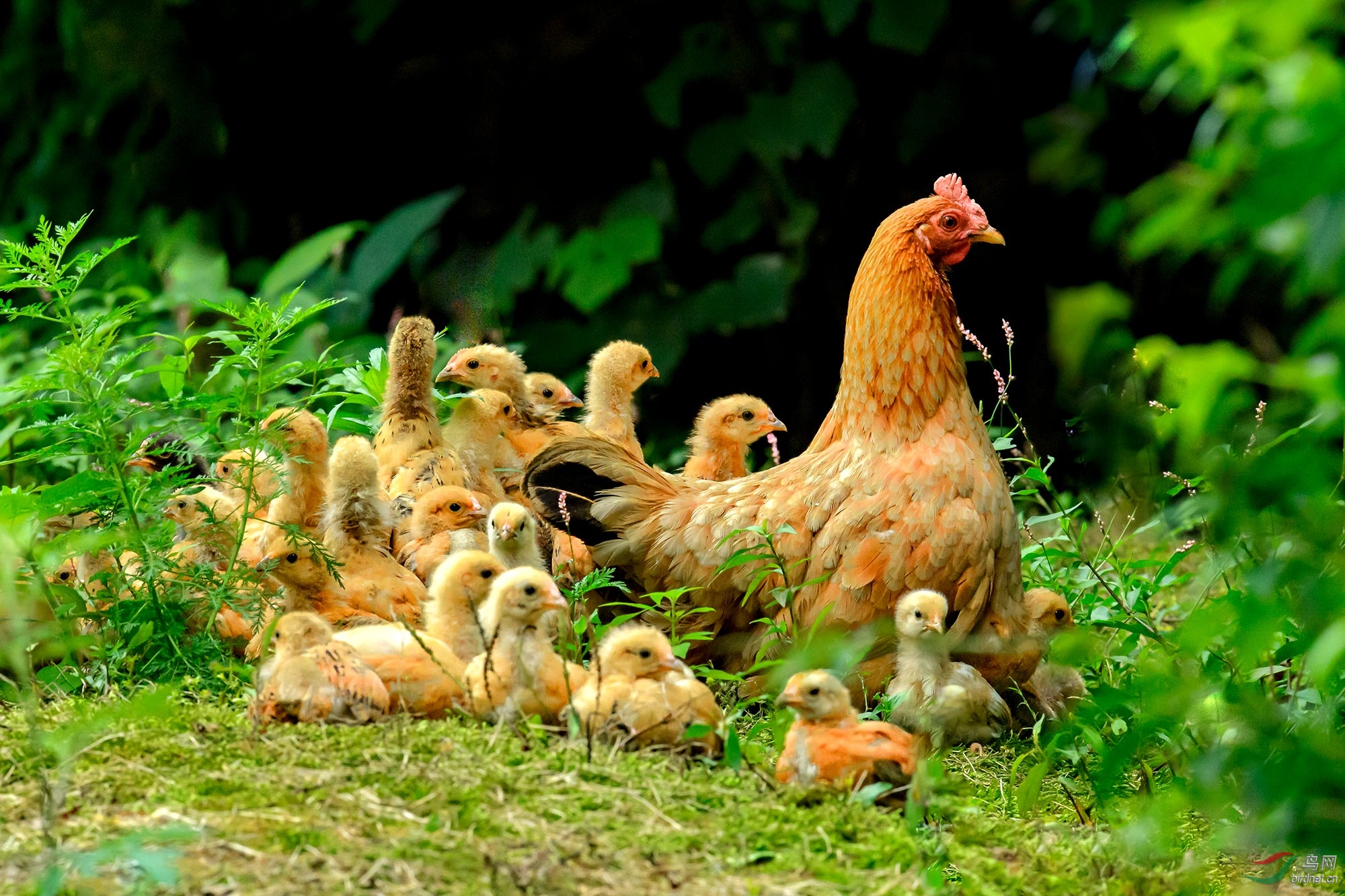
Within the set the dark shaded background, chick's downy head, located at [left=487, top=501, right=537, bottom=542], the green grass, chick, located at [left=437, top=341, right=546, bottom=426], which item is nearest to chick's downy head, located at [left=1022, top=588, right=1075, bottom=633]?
the green grass

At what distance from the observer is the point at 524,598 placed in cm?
320

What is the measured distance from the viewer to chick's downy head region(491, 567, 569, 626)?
320 centimetres

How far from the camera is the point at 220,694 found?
3514 millimetres

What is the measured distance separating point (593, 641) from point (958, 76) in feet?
13.3

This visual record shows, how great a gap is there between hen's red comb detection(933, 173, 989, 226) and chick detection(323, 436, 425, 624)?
85.1 inches

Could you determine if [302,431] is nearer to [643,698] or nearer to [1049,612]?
[643,698]

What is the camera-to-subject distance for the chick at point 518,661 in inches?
125

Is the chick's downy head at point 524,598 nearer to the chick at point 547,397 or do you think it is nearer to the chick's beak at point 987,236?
the chick's beak at point 987,236

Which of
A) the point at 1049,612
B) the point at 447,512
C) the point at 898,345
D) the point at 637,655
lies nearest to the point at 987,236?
the point at 898,345

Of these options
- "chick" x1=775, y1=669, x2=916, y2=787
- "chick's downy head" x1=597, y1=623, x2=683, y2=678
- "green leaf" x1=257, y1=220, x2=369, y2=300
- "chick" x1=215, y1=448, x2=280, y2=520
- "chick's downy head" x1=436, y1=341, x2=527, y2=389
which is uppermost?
"green leaf" x1=257, y1=220, x2=369, y2=300

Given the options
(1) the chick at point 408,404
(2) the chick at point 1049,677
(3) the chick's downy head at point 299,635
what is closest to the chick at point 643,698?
(3) the chick's downy head at point 299,635

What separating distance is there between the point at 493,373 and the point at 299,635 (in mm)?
2306

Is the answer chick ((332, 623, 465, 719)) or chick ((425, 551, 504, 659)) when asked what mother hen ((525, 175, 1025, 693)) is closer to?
chick ((425, 551, 504, 659))

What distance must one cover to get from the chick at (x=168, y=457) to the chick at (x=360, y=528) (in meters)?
0.41
